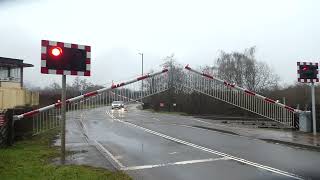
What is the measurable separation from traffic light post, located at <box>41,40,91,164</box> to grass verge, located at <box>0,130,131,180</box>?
0.82m

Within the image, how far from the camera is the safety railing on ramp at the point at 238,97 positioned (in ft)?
75.0

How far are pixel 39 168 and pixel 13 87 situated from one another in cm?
2154

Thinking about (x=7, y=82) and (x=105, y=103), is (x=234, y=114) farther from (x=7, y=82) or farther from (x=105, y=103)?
(x=105, y=103)

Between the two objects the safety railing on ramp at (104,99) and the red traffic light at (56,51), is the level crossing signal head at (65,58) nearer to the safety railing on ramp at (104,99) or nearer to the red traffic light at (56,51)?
the red traffic light at (56,51)

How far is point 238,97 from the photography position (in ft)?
84.7

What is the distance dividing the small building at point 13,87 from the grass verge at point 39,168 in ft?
40.1

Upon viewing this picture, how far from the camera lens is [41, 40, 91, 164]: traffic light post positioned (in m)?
11.1

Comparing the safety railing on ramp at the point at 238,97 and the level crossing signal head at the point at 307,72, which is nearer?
the level crossing signal head at the point at 307,72

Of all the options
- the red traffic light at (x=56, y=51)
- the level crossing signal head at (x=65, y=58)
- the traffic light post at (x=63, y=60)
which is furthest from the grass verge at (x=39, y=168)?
the red traffic light at (x=56, y=51)

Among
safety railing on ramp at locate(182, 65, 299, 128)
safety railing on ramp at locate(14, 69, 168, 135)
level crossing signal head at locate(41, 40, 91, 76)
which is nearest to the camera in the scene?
level crossing signal head at locate(41, 40, 91, 76)

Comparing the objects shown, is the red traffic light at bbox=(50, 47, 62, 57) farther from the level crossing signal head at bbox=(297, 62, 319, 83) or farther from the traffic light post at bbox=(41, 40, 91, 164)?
the level crossing signal head at bbox=(297, 62, 319, 83)

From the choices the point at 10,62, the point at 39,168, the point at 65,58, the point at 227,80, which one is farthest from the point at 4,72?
the point at 39,168

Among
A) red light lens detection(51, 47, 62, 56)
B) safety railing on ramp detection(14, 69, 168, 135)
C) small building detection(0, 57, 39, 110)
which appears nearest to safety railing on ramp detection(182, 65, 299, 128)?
safety railing on ramp detection(14, 69, 168, 135)

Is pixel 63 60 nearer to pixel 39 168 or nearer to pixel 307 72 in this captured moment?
pixel 39 168
